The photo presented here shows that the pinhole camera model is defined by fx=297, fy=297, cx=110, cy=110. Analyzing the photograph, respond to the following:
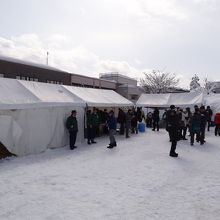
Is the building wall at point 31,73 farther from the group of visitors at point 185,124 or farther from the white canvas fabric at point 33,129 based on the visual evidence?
the group of visitors at point 185,124

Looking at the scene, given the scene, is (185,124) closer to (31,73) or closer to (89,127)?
(89,127)

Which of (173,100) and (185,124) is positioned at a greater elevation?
(173,100)

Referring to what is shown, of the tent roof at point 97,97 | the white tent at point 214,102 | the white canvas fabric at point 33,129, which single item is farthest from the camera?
the white tent at point 214,102

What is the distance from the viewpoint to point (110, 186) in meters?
6.83

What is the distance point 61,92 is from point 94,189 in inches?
330

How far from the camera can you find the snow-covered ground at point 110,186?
→ 521cm

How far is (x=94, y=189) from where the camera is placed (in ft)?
21.6

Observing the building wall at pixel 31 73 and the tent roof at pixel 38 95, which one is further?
the building wall at pixel 31 73

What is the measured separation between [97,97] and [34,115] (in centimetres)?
639

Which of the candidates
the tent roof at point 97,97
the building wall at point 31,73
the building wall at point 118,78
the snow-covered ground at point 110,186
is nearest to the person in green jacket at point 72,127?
the snow-covered ground at point 110,186

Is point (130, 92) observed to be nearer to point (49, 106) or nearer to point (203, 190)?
point (49, 106)

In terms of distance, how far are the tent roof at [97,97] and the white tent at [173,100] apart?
15.5ft

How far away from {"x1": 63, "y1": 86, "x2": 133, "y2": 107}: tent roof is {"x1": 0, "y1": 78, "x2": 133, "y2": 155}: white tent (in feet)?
1.63

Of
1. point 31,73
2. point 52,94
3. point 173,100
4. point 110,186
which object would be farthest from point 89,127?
point 31,73
